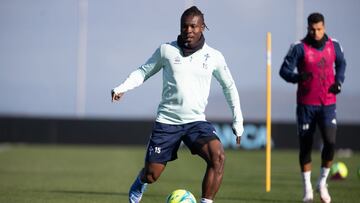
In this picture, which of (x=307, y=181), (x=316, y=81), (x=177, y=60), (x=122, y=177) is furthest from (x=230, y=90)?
(x=122, y=177)

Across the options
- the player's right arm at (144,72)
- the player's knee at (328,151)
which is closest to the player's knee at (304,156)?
the player's knee at (328,151)

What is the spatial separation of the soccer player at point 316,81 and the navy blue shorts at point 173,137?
2.35 meters

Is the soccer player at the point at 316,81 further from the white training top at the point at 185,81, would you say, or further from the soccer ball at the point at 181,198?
the soccer ball at the point at 181,198

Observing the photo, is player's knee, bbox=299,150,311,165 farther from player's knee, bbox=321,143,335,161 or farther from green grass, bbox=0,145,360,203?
green grass, bbox=0,145,360,203

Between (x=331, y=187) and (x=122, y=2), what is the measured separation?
598 inches

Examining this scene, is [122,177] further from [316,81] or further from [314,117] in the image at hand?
[316,81]

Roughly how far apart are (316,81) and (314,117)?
0.46 meters

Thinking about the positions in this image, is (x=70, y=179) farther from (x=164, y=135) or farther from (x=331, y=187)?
(x=164, y=135)

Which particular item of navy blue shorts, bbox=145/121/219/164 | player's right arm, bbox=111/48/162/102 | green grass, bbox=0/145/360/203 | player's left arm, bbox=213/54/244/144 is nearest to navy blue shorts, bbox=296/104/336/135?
green grass, bbox=0/145/360/203

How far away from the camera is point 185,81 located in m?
9.07

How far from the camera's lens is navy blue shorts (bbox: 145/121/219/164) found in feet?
30.1

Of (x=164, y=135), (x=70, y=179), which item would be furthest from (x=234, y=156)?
(x=164, y=135)

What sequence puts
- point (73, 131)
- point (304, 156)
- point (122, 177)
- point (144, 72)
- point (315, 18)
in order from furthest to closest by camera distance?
point (73, 131)
point (122, 177)
point (304, 156)
point (315, 18)
point (144, 72)

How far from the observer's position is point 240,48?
26469mm
